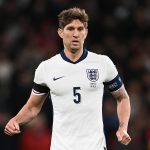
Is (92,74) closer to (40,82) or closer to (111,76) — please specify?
(111,76)

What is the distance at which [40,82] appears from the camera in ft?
25.0

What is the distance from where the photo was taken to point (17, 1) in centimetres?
1552

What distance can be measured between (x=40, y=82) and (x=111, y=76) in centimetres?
74

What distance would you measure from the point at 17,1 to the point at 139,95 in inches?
158

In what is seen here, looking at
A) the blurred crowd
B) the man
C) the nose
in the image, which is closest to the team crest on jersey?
the man

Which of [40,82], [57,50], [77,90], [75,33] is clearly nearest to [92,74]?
[77,90]

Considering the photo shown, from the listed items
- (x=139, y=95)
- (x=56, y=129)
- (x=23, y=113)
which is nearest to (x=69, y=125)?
(x=56, y=129)

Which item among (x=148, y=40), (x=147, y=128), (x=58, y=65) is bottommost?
(x=147, y=128)

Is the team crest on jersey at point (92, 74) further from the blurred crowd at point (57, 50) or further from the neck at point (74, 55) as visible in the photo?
the blurred crowd at point (57, 50)

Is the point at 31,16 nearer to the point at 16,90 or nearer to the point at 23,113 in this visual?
the point at 16,90

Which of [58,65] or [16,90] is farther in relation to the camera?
[16,90]

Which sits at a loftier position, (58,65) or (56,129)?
(58,65)

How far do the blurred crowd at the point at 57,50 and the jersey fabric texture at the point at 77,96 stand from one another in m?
3.53

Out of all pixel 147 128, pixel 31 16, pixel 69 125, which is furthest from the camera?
pixel 31 16
